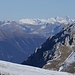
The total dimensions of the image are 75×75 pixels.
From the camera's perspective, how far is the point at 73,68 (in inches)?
3684

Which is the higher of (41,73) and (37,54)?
(41,73)

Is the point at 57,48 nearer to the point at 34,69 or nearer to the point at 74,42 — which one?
the point at 74,42

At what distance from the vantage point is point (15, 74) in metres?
21.2

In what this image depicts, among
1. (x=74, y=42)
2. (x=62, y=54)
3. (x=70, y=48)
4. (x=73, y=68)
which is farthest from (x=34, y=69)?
(x=74, y=42)

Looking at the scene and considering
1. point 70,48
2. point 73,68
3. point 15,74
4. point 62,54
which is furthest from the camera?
point 70,48

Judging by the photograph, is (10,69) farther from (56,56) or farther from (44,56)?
(44,56)

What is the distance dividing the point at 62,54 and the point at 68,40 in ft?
76.1

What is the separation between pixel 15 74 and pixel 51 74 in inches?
100

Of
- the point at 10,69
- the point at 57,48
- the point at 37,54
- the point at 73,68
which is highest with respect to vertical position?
the point at 10,69

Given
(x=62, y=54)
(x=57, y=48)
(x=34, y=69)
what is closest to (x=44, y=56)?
(x=57, y=48)

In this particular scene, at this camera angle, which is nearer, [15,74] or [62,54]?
[15,74]

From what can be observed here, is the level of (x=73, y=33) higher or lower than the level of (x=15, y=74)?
lower

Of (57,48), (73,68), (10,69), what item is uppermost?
(10,69)

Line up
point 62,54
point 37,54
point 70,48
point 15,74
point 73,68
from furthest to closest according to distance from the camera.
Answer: point 37,54 → point 70,48 → point 62,54 → point 73,68 → point 15,74
